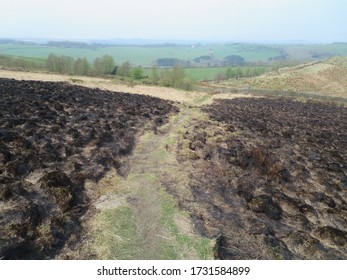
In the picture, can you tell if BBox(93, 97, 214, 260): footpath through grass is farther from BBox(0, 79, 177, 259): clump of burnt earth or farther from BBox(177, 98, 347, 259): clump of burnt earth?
BBox(0, 79, 177, 259): clump of burnt earth

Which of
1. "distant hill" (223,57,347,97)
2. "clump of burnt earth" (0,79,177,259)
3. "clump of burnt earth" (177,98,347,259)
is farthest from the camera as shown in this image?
"distant hill" (223,57,347,97)

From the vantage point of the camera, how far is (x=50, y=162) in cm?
1645

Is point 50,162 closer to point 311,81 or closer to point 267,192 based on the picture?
point 267,192

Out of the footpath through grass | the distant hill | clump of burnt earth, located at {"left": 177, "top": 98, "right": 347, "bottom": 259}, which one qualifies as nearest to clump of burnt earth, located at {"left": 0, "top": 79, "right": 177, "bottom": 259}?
the footpath through grass

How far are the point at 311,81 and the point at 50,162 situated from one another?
121669 millimetres

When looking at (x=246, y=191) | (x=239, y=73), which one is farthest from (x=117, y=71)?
(x=246, y=191)

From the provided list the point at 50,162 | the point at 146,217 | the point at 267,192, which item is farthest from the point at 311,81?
the point at 146,217

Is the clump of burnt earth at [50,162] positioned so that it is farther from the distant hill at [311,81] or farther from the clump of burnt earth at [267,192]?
the distant hill at [311,81]

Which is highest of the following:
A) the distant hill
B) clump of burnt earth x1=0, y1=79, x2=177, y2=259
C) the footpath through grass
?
clump of burnt earth x1=0, y1=79, x2=177, y2=259

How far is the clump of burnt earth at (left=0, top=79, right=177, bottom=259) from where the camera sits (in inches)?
425

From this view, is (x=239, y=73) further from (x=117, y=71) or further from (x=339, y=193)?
(x=339, y=193)

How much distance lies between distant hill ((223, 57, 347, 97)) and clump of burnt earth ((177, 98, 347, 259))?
88053mm

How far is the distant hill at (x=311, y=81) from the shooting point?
367ft
